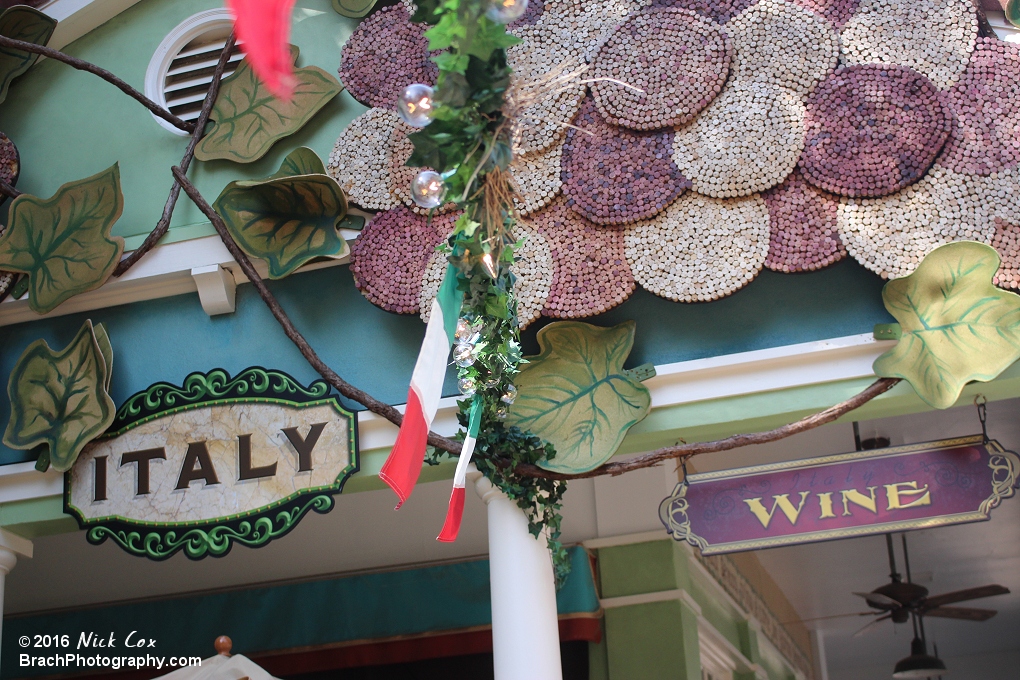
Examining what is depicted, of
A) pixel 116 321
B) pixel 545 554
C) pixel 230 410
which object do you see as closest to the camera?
pixel 545 554

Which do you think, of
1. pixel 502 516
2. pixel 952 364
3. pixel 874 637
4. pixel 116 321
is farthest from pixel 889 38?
pixel 874 637

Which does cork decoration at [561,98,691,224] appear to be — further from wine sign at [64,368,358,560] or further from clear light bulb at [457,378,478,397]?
wine sign at [64,368,358,560]

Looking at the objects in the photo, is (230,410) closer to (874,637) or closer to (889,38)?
(889,38)

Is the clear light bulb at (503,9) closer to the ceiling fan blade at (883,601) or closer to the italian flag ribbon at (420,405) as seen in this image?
the italian flag ribbon at (420,405)

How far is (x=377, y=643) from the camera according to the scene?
624 centimetres

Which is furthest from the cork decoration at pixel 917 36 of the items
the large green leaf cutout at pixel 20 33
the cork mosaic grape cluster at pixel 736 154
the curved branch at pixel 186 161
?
the large green leaf cutout at pixel 20 33

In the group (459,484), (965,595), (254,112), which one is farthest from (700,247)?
(965,595)

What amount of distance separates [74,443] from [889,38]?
398 cm

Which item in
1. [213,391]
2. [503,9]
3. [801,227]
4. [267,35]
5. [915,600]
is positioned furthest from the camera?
[915,600]

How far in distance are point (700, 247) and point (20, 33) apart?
374 centimetres

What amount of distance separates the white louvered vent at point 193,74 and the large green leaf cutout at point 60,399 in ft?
4.13

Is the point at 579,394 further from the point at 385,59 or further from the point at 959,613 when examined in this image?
the point at 959,613

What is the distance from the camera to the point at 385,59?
5.02m

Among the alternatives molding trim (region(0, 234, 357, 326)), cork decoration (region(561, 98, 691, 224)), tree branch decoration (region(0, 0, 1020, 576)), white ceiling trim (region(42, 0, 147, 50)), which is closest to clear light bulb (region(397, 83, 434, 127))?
tree branch decoration (region(0, 0, 1020, 576))
